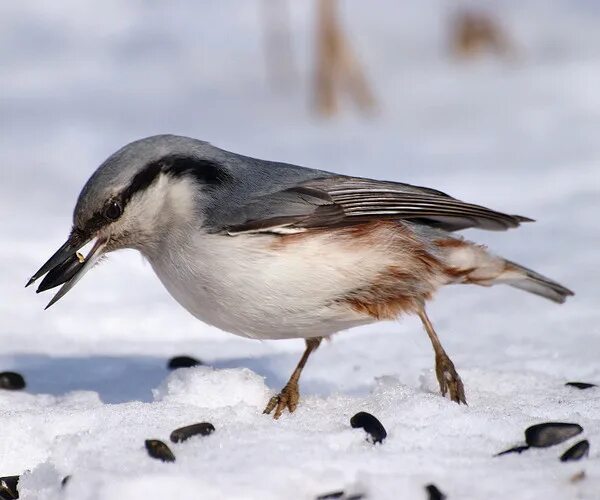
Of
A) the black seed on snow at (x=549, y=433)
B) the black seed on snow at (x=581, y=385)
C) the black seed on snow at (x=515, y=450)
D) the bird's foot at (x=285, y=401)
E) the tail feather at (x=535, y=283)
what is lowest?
the black seed on snow at (x=581, y=385)

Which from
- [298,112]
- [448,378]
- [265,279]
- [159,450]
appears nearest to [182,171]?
[265,279]

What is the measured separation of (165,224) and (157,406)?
0.67m

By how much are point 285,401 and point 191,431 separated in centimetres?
56

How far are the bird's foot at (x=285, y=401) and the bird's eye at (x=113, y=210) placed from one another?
0.89 metres

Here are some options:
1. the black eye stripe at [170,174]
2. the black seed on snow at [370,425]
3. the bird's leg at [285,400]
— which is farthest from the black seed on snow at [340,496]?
the black eye stripe at [170,174]

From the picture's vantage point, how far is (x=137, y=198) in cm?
430

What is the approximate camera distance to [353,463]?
3.52 meters

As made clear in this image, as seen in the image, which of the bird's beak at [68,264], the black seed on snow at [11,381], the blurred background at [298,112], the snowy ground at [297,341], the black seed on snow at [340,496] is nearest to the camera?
the black seed on snow at [340,496]

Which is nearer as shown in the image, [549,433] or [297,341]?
[549,433]

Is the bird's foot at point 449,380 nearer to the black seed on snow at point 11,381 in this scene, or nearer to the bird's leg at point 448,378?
the bird's leg at point 448,378

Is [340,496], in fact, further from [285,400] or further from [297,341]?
[297,341]

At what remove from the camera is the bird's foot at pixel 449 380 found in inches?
175

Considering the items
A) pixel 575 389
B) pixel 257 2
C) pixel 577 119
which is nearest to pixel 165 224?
pixel 575 389

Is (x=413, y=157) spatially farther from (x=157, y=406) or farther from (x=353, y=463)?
(x=353, y=463)
